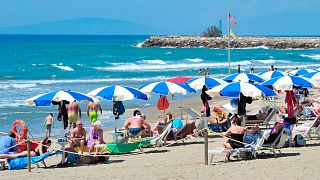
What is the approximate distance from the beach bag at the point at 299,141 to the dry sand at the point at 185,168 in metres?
0.15

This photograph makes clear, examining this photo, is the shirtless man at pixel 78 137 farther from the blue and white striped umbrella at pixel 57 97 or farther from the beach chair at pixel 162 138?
the beach chair at pixel 162 138

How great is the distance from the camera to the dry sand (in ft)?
34.3

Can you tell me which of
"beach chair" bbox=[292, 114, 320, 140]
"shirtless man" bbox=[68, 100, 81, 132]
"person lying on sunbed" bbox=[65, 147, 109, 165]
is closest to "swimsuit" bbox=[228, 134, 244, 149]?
"beach chair" bbox=[292, 114, 320, 140]

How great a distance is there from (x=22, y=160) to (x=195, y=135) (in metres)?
5.02

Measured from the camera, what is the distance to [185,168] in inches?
438

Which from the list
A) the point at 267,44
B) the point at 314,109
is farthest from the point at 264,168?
the point at 267,44

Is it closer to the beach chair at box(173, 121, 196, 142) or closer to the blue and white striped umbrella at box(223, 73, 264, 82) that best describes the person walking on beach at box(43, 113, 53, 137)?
the beach chair at box(173, 121, 196, 142)

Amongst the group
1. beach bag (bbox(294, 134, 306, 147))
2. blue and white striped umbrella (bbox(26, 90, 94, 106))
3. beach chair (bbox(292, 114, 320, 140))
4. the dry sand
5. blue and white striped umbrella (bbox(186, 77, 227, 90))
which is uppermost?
blue and white striped umbrella (bbox(186, 77, 227, 90))

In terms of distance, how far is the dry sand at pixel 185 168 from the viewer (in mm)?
10445

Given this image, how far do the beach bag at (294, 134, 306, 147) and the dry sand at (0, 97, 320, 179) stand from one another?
0.50 ft

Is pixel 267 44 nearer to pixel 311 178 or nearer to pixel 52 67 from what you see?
pixel 52 67

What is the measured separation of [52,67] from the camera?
57.1m

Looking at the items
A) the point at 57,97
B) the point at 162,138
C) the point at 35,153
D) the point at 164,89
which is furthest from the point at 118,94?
the point at 35,153

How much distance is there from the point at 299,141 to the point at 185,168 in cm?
345
